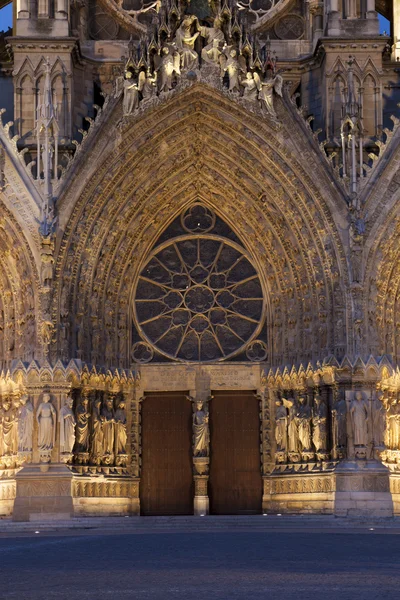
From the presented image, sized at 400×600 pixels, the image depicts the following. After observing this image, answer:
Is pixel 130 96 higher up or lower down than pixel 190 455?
higher up

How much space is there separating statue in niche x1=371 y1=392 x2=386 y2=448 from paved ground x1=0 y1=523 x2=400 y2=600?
5870 mm

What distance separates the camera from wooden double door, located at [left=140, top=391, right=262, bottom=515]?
82.1ft

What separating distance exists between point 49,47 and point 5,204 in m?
3.56

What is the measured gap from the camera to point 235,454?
25.2 meters

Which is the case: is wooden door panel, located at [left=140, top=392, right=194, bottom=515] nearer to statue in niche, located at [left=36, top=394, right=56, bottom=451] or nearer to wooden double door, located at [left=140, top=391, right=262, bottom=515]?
wooden double door, located at [left=140, top=391, right=262, bottom=515]

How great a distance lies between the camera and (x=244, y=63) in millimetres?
24734

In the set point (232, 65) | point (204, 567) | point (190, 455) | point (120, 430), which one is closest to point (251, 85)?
point (232, 65)

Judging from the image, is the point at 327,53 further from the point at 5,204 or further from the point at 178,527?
the point at 178,527

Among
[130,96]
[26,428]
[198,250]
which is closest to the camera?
[26,428]

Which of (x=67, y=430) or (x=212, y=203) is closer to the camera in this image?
(x=67, y=430)

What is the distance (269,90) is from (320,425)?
672 cm

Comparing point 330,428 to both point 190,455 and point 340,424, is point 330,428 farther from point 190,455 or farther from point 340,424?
point 190,455

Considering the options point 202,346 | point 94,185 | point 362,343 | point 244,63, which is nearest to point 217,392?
point 202,346

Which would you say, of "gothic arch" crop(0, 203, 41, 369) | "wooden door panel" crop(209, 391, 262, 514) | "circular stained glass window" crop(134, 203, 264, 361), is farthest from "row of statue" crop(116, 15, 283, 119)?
"wooden door panel" crop(209, 391, 262, 514)
